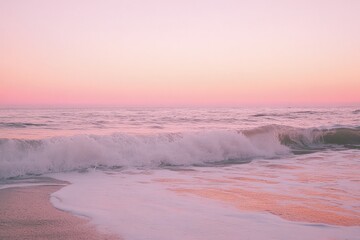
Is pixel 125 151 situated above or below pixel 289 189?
above

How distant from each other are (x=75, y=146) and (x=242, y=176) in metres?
4.08

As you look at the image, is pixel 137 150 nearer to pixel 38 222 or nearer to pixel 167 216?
pixel 167 216

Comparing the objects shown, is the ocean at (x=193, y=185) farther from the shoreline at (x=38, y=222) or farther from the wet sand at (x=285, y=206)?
the shoreline at (x=38, y=222)

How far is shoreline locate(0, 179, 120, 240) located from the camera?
318 cm

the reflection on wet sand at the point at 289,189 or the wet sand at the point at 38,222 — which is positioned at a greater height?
the wet sand at the point at 38,222

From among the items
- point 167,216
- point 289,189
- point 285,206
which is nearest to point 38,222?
point 167,216

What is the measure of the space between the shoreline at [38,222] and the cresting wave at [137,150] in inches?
93.1

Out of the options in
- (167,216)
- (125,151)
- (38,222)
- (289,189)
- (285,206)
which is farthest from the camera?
(125,151)

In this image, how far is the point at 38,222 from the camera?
11.8 ft

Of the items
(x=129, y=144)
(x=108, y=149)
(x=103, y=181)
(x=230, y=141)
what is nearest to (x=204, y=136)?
(x=230, y=141)

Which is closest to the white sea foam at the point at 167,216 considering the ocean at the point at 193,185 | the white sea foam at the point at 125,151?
the ocean at the point at 193,185

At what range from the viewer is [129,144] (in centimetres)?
926

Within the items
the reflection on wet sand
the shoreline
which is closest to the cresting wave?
the reflection on wet sand

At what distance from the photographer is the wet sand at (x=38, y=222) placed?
125 inches
